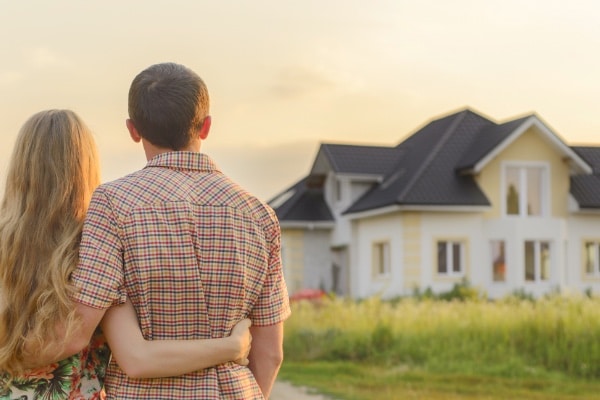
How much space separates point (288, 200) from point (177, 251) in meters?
35.2

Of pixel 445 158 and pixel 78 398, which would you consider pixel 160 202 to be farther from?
pixel 445 158

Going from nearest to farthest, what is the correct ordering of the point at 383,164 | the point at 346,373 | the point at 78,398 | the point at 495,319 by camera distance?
the point at 78,398, the point at 346,373, the point at 495,319, the point at 383,164

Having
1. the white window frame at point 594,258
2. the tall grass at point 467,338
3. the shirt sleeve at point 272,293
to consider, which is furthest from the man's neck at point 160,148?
the white window frame at point 594,258

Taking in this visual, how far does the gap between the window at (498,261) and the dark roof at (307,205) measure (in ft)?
21.9

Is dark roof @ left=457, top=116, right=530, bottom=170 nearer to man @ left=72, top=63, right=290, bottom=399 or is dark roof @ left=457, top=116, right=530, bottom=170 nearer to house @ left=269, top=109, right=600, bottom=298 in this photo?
house @ left=269, top=109, right=600, bottom=298

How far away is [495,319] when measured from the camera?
637 inches

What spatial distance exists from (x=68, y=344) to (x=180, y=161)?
0.69m

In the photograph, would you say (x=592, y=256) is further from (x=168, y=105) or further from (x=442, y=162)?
(x=168, y=105)

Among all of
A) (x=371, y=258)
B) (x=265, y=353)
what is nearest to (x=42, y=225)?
(x=265, y=353)

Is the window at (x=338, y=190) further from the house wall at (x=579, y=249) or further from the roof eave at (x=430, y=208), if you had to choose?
the house wall at (x=579, y=249)

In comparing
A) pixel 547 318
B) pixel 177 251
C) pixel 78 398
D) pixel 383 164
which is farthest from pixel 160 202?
pixel 383 164

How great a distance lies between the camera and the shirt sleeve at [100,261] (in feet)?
10.5

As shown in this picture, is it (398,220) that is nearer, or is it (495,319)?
(495,319)

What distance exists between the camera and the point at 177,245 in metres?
3.23
